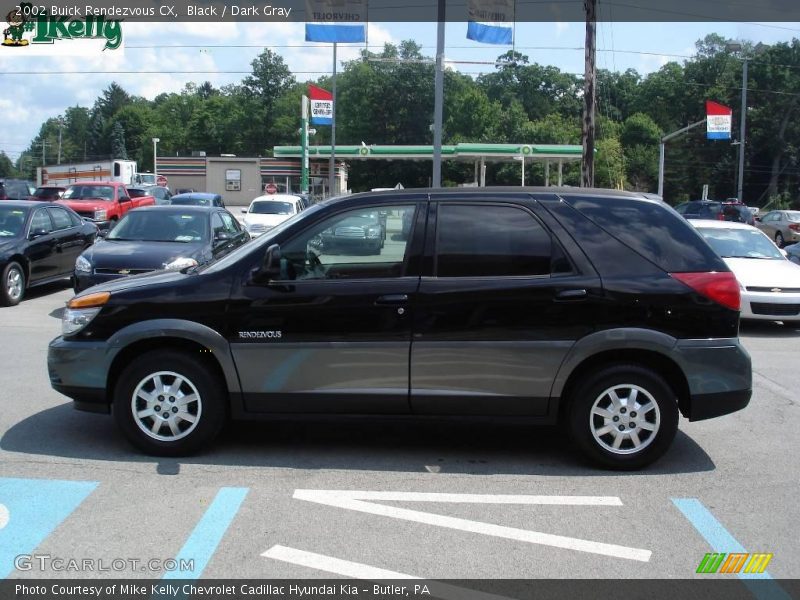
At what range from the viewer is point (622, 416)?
5.44 meters

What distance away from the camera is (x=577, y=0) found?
23.8m

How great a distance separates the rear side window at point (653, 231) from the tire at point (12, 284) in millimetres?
10342

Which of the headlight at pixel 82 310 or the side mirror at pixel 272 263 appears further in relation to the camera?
the headlight at pixel 82 310

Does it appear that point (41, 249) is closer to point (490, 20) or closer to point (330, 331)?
point (330, 331)

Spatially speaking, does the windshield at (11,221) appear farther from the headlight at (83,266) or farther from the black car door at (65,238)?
the headlight at (83,266)

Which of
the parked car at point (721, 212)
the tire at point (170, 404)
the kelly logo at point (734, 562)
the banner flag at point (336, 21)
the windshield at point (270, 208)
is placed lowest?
the kelly logo at point (734, 562)

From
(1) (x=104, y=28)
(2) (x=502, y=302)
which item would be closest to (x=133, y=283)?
(2) (x=502, y=302)

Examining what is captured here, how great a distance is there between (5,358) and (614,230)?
6.93 metres

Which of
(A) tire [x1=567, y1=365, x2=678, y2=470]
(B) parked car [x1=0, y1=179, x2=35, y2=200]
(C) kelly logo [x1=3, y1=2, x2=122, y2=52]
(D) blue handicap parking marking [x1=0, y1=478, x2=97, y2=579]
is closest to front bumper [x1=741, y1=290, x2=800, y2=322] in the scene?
(A) tire [x1=567, y1=365, x2=678, y2=470]

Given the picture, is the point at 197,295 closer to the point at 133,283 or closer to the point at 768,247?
the point at 133,283

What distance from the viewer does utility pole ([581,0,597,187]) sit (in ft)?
71.2

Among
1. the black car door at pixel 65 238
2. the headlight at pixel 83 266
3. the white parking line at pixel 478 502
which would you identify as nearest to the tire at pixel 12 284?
the black car door at pixel 65 238

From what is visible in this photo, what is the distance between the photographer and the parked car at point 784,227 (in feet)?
102

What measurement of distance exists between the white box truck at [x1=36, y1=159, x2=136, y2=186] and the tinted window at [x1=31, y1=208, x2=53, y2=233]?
119ft
